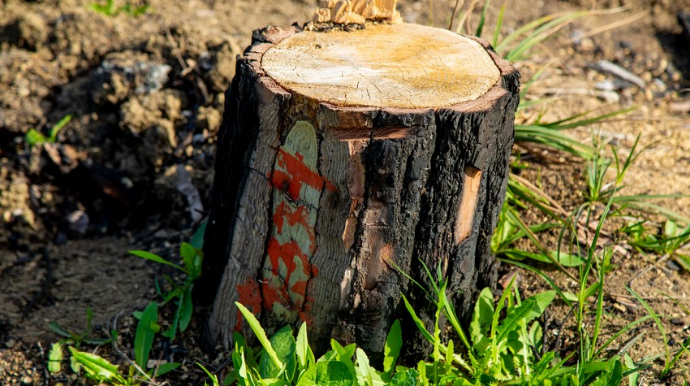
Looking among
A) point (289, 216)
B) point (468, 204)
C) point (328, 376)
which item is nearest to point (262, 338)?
point (328, 376)

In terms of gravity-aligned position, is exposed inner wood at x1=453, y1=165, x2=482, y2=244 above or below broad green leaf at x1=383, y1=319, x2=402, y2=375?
above

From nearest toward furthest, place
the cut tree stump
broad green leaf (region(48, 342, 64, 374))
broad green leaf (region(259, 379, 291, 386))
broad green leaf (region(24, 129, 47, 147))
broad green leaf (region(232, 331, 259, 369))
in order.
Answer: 1. the cut tree stump
2. broad green leaf (region(259, 379, 291, 386))
3. broad green leaf (region(232, 331, 259, 369))
4. broad green leaf (region(48, 342, 64, 374))
5. broad green leaf (region(24, 129, 47, 147))

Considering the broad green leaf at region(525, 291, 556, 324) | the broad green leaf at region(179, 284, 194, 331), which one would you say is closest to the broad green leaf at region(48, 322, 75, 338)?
the broad green leaf at region(179, 284, 194, 331)

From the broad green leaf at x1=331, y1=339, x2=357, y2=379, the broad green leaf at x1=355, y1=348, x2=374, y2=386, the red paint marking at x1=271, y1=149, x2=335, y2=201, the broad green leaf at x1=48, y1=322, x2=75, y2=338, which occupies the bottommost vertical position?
the broad green leaf at x1=48, y1=322, x2=75, y2=338

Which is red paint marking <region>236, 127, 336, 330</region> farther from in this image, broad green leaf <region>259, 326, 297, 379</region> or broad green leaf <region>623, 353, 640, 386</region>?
broad green leaf <region>623, 353, 640, 386</region>

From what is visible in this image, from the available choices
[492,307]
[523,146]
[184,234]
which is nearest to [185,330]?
[184,234]

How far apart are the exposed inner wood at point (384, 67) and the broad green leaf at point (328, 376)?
788 mm

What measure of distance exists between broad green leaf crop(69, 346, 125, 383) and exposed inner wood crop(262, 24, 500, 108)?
3.82 ft

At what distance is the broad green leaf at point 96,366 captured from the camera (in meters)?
2.22

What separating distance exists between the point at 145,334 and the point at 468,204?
1.26 m

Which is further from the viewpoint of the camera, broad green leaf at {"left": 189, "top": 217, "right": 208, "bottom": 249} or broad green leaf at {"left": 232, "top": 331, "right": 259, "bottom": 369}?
broad green leaf at {"left": 189, "top": 217, "right": 208, "bottom": 249}

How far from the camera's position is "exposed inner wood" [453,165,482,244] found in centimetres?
198

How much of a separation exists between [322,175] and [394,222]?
0.85ft

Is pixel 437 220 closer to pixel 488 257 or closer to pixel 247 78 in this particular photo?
pixel 488 257
